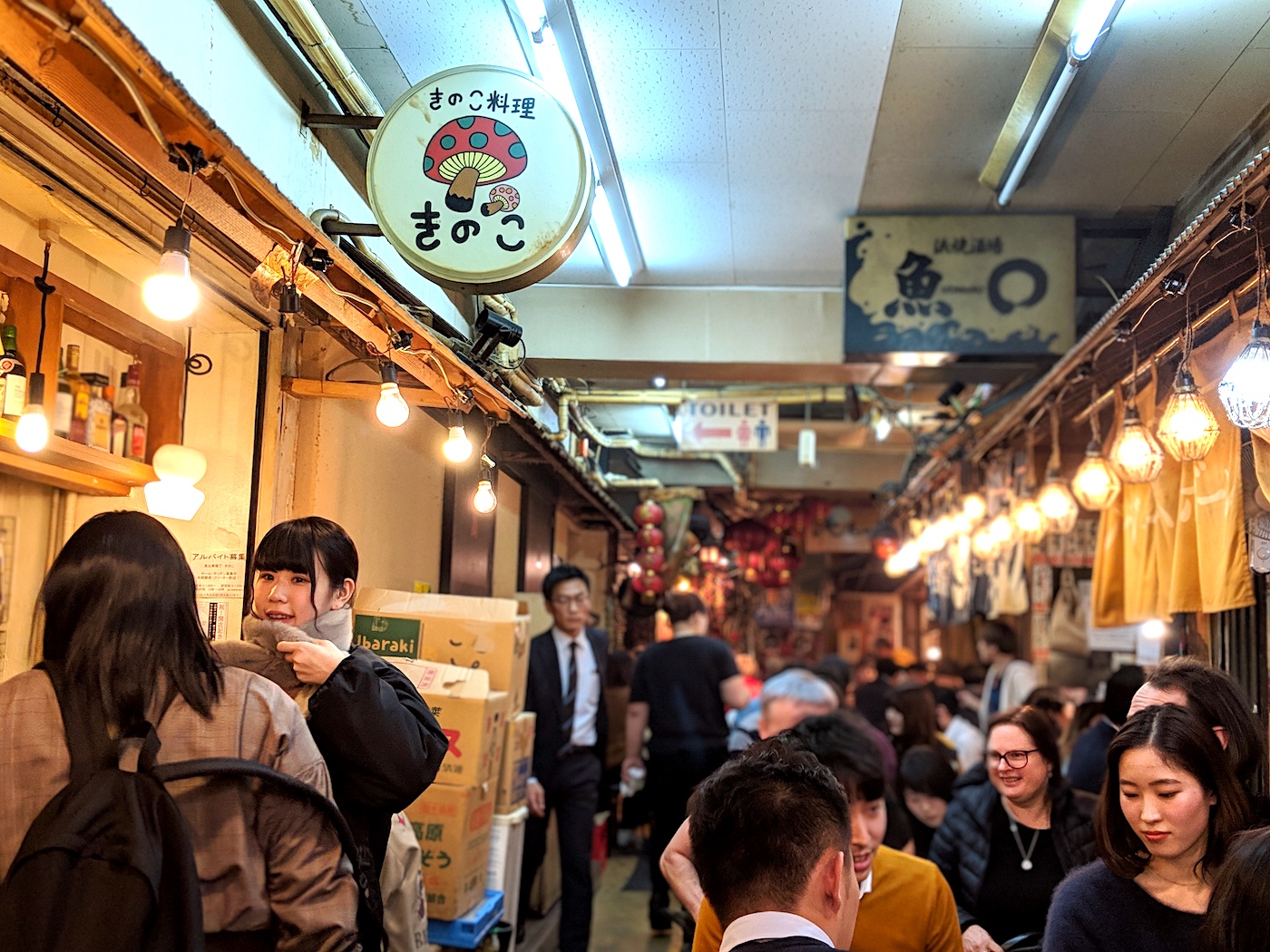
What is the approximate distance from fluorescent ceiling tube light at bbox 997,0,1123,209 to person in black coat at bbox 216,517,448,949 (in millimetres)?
2818

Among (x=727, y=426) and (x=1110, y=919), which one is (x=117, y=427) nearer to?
(x=1110, y=919)

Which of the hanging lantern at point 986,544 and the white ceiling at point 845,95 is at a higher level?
the white ceiling at point 845,95

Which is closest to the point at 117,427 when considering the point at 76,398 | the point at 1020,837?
the point at 76,398

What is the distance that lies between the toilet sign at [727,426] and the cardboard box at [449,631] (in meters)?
3.17

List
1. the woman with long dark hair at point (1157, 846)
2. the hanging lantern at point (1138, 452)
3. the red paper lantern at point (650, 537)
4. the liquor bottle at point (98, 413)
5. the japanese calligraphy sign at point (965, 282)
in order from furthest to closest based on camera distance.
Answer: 1. the red paper lantern at point (650, 537)
2. the japanese calligraphy sign at point (965, 282)
3. the hanging lantern at point (1138, 452)
4. the liquor bottle at point (98, 413)
5. the woman with long dark hair at point (1157, 846)

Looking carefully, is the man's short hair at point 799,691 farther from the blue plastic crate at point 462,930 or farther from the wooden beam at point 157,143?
the wooden beam at point 157,143

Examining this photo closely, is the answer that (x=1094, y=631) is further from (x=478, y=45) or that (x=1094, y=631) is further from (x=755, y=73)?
(x=478, y=45)

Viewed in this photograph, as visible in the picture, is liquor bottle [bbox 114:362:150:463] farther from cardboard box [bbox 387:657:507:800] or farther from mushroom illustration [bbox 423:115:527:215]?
mushroom illustration [bbox 423:115:527:215]

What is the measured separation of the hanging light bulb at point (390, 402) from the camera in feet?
11.1

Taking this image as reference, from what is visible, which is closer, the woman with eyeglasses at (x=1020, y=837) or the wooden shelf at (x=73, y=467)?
the wooden shelf at (x=73, y=467)

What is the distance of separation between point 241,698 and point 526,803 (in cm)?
372

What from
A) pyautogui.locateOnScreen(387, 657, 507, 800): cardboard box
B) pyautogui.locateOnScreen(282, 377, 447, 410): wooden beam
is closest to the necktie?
pyautogui.locateOnScreen(387, 657, 507, 800): cardboard box

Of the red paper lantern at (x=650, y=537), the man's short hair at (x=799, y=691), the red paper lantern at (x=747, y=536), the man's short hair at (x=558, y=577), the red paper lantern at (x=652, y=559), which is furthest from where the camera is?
the red paper lantern at (x=747, y=536)

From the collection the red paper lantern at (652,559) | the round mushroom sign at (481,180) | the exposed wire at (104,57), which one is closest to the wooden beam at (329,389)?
the round mushroom sign at (481,180)
